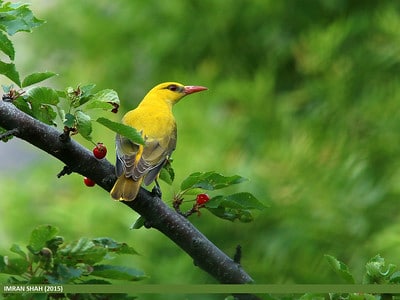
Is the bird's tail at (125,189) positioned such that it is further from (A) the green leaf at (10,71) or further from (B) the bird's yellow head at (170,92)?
(B) the bird's yellow head at (170,92)

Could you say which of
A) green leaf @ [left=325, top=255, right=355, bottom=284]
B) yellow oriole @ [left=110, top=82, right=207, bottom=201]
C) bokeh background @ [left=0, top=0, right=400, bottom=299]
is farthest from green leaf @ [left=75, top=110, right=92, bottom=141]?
bokeh background @ [left=0, top=0, right=400, bottom=299]

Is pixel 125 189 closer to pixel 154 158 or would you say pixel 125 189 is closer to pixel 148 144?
pixel 154 158

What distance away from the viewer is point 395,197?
4387 millimetres

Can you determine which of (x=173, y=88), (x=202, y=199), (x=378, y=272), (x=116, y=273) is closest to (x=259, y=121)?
(x=173, y=88)

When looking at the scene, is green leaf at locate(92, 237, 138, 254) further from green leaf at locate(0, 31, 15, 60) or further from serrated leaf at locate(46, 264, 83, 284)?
green leaf at locate(0, 31, 15, 60)

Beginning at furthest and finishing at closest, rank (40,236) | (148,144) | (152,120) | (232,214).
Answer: (152,120)
(148,144)
(232,214)
(40,236)

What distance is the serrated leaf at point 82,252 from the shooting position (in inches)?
56.1

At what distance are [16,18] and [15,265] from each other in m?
0.40

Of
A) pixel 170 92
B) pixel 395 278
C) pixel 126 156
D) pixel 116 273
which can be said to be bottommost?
pixel 395 278

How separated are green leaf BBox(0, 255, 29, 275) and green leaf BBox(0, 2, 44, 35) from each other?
36 cm

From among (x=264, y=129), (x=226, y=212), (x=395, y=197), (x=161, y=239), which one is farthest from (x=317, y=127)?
(x=226, y=212)

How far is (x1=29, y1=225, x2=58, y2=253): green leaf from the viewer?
143 cm

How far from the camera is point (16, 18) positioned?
1.49 meters

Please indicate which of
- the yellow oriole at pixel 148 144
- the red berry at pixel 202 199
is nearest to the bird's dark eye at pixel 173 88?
the yellow oriole at pixel 148 144
